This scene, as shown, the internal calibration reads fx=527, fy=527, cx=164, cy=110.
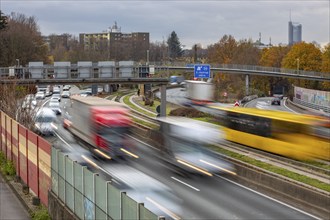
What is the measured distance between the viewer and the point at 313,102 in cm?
7512

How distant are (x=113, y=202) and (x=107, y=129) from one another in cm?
1368

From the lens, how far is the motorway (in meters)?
18.3

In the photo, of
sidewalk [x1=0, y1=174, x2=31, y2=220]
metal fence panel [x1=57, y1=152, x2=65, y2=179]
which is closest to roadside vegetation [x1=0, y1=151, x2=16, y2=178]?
sidewalk [x1=0, y1=174, x2=31, y2=220]

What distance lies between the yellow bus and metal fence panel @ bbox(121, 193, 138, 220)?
580 inches

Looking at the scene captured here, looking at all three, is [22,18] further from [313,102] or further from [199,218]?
[199,218]

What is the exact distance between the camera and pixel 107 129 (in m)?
26.2

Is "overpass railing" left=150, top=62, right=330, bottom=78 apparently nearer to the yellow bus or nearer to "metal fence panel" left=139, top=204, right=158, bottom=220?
the yellow bus

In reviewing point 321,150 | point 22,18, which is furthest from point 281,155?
point 22,18

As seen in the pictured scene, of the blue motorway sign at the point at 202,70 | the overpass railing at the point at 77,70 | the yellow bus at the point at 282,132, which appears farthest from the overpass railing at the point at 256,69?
the yellow bus at the point at 282,132

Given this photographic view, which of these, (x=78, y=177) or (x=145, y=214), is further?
(x=78, y=177)

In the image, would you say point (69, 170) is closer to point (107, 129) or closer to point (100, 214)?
point (100, 214)

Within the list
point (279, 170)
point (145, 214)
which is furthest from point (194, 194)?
point (145, 214)

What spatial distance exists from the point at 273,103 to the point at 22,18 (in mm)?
72976

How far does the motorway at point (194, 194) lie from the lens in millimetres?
18266
